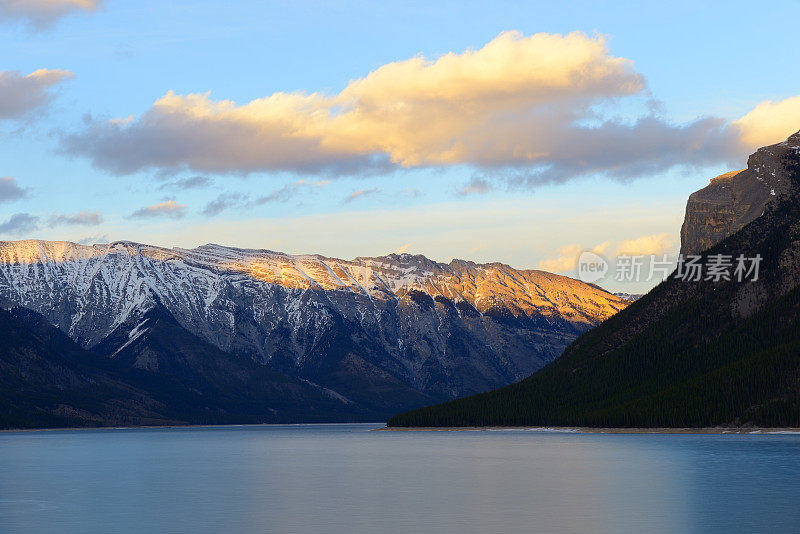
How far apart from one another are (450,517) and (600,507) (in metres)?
19.0

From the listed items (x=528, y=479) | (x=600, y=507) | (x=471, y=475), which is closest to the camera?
(x=600, y=507)

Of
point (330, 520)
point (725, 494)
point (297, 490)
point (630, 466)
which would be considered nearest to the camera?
point (330, 520)

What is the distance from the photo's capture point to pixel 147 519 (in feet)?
391

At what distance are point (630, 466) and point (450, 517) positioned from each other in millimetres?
86446

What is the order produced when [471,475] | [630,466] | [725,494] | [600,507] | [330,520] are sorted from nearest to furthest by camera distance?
1. [330,520]
2. [600,507]
3. [725,494]
4. [471,475]
5. [630,466]

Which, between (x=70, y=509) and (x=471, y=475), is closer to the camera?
(x=70, y=509)

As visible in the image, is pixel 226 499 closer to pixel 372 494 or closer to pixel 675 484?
pixel 372 494

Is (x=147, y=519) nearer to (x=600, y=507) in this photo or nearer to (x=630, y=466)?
(x=600, y=507)

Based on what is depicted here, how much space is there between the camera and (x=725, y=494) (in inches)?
5502

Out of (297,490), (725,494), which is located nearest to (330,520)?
(297,490)

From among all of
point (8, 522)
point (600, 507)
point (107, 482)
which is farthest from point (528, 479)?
point (8, 522)

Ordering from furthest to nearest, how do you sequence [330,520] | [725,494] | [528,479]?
[528,479]
[725,494]
[330,520]

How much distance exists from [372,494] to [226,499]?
18.4m

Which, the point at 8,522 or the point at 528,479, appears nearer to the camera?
the point at 8,522
